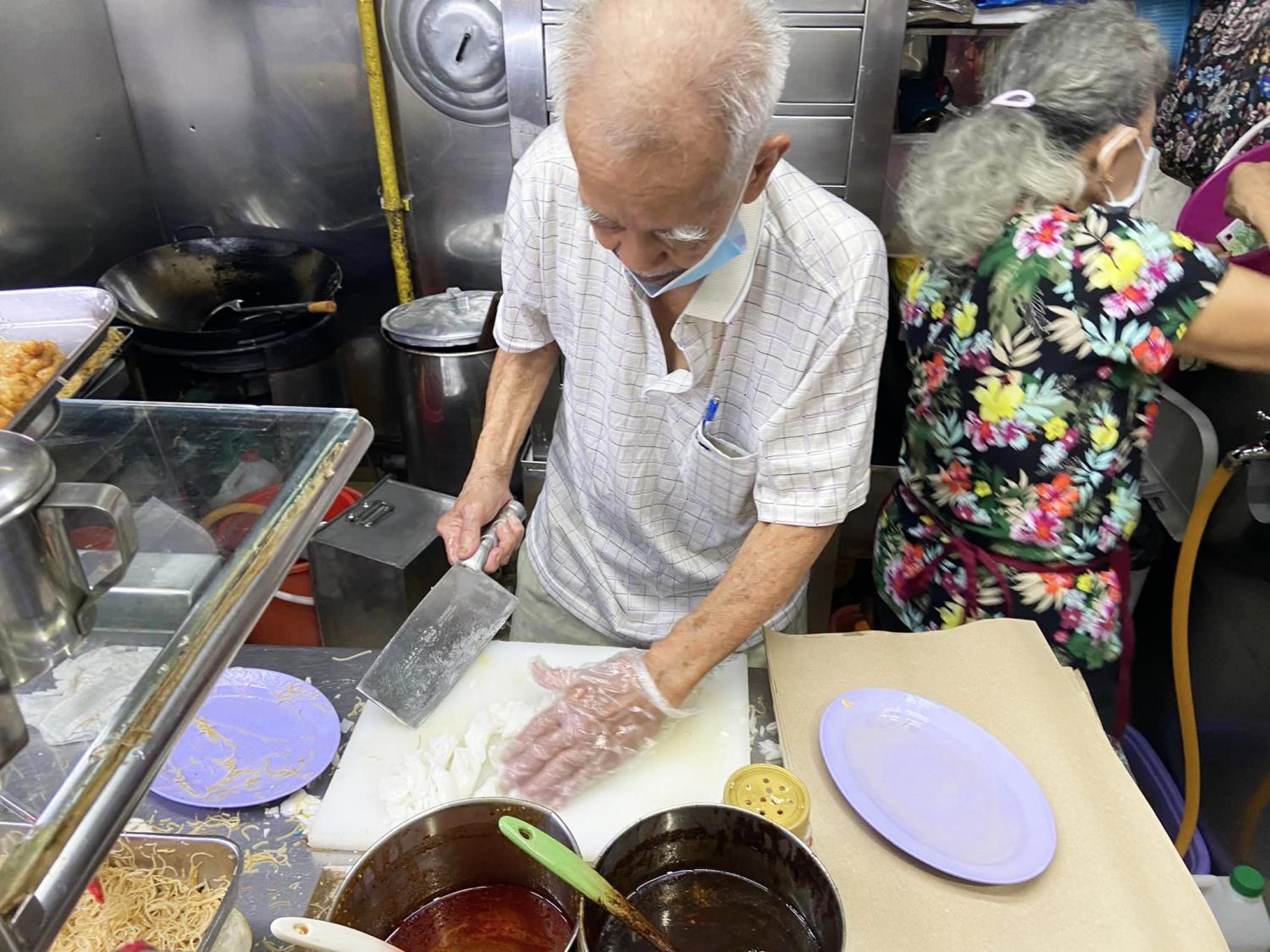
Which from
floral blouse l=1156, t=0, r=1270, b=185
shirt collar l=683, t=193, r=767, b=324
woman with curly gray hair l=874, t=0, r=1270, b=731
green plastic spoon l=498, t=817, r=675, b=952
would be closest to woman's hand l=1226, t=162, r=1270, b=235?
woman with curly gray hair l=874, t=0, r=1270, b=731

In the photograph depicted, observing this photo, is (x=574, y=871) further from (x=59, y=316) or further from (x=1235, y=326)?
(x=1235, y=326)

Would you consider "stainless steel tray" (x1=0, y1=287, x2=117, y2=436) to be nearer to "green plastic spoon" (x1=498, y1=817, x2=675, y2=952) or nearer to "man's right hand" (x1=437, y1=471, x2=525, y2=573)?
"man's right hand" (x1=437, y1=471, x2=525, y2=573)

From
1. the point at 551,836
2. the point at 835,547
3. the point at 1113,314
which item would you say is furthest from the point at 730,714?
the point at 835,547

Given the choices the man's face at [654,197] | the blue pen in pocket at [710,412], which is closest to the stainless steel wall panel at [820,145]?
the blue pen in pocket at [710,412]

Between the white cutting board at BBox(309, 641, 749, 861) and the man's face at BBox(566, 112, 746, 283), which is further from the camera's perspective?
the white cutting board at BBox(309, 641, 749, 861)

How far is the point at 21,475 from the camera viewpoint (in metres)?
0.68

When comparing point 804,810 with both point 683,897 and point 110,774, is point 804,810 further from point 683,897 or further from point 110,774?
point 110,774

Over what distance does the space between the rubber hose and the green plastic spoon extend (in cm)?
202

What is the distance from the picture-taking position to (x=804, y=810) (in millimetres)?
1181

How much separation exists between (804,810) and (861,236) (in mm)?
856

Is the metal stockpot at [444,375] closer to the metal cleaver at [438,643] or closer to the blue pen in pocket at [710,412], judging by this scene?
the metal cleaver at [438,643]

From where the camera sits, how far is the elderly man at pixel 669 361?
1.08 m

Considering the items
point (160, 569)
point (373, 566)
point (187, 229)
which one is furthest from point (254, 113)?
point (160, 569)

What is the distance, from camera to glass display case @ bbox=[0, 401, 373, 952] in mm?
658
